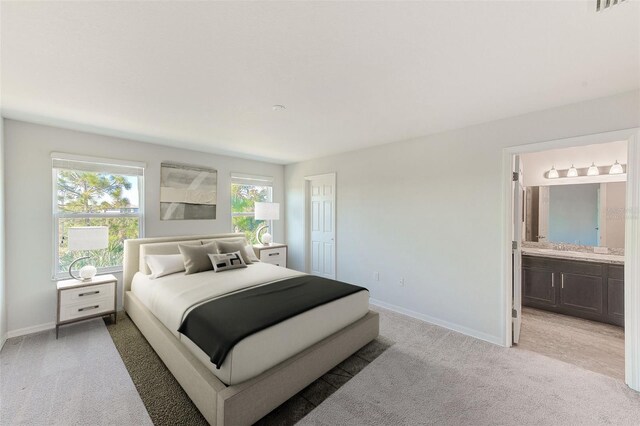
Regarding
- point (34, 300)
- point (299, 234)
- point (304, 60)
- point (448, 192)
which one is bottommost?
point (34, 300)

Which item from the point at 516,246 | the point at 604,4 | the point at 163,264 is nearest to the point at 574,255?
the point at 516,246

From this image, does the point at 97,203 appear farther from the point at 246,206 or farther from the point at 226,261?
the point at 246,206

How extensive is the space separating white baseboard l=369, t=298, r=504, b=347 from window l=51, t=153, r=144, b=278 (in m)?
3.79

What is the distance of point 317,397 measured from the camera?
77.0 inches

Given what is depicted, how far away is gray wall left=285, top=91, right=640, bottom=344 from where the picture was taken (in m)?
2.61

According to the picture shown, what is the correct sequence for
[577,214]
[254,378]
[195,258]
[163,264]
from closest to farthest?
[254,378] < [163,264] < [195,258] < [577,214]

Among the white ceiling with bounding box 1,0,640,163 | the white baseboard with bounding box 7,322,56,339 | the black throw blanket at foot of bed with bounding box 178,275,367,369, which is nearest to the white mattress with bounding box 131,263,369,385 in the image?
the black throw blanket at foot of bed with bounding box 178,275,367,369

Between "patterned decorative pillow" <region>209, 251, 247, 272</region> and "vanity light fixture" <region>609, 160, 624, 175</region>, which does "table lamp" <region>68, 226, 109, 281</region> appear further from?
"vanity light fixture" <region>609, 160, 624, 175</region>

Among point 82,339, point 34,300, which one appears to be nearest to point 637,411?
point 82,339

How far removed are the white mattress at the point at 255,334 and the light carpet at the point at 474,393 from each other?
460 millimetres

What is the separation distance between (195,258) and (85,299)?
123 centimetres

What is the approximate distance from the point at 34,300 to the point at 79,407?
199cm

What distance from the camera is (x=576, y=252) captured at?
12.1ft

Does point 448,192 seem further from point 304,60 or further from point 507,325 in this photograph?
point 304,60
